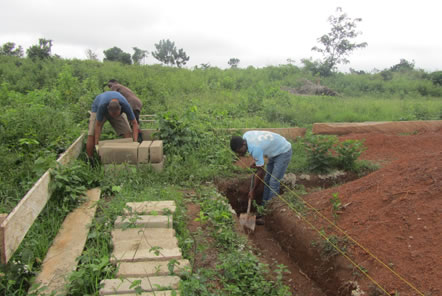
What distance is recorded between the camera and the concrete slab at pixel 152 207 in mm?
3598

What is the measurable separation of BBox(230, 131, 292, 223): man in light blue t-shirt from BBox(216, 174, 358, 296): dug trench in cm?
34

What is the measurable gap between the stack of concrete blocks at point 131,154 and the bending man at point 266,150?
1.44m

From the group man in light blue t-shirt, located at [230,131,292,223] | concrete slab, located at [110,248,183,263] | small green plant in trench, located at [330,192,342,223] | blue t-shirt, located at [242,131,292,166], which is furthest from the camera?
blue t-shirt, located at [242,131,292,166]

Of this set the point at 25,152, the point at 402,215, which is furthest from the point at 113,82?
the point at 402,215

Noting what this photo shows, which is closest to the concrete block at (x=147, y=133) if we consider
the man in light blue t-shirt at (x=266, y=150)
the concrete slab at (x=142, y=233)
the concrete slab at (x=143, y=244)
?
the man in light blue t-shirt at (x=266, y=150)

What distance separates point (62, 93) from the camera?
28.7 feet

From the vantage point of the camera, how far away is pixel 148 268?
2.75 metres

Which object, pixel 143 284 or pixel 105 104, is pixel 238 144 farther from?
pixel 105 104

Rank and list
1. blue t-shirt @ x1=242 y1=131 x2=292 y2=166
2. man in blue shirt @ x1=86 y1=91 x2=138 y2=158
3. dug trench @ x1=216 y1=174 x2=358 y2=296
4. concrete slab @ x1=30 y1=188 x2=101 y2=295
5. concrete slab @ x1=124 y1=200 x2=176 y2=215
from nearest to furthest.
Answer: concrete slab @ x1=30 y1=188 x2=101 y2=295 → dug trench @ x1=216 y1=174 x2=358 y2=296 → concrete slab @ x1=124 y1=200 x2=176 y2=215 → blue t-shirt @ x1=242 y1=131 x2=292 y2=166 → man in blue shirt @ x1=86 y1=91 x2=138 y2=158

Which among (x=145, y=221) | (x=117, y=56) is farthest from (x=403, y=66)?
(x=145, y=221)

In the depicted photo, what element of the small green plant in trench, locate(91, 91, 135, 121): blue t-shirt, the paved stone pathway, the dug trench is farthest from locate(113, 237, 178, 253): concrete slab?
locate(91, 91, 135, 121): blue t-shirt

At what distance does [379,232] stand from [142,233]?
260cm

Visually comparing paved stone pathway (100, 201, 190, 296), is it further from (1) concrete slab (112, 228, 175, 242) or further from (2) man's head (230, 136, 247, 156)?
(2) man's head (230, 136, 247, 156)

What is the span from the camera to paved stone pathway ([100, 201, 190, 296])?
8.21 feet
